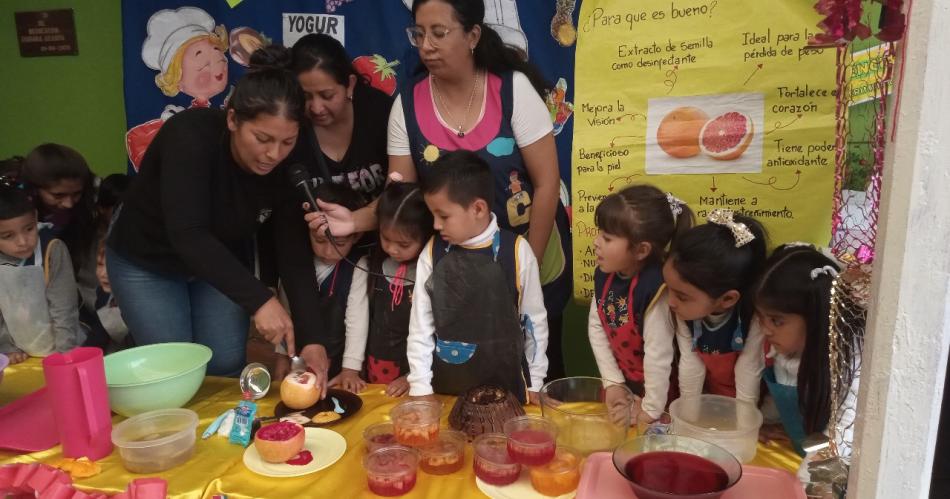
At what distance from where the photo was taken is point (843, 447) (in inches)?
39.6

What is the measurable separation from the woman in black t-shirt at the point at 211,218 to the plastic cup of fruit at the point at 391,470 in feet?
1.74

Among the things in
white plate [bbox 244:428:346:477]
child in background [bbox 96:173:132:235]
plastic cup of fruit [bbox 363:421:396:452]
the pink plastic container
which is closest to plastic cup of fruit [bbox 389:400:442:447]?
plastic cup of fruit [bbox 363:421:396:452]

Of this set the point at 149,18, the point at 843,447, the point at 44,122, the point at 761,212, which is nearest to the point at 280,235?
the point at 761,212

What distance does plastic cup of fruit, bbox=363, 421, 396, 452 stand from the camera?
1.26 meters

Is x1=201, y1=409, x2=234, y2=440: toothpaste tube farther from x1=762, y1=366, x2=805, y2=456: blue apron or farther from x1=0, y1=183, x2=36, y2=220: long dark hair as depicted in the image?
x1=0, y1=183, x2=36, y2=220: long dark hair

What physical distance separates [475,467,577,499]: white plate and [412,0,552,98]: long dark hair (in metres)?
1.21

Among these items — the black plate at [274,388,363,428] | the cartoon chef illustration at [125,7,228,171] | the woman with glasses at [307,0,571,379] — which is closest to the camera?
the black plate at [274,388,363,428]

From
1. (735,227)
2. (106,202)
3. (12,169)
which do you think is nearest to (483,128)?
(735,227)

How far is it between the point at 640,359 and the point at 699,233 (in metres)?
0.43

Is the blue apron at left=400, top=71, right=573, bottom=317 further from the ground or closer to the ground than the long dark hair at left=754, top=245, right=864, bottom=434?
further from the ground

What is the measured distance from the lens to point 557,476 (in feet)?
3.71

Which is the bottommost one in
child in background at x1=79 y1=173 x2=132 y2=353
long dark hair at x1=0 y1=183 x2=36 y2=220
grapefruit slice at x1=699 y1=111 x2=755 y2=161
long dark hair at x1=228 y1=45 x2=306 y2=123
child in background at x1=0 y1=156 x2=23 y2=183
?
child in background at x1=79 y1=173 x2=132 y2=353

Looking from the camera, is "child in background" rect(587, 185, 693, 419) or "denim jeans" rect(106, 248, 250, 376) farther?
"denim jeans" rect(106, 248, 250, 376)

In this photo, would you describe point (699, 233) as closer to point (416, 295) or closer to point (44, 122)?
point (416, 295)
